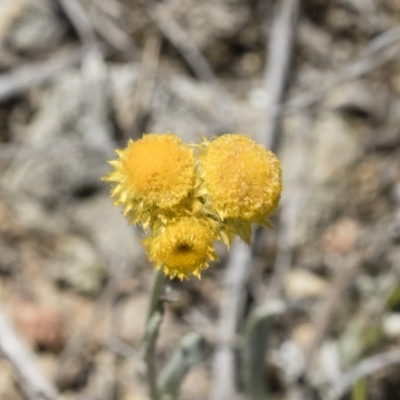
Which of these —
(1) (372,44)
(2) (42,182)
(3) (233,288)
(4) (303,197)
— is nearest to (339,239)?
(4) (303,197)

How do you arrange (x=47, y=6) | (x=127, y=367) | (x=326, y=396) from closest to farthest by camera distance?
(x=326, y=396) < (x=127, y=367) < (x=47, y=6)

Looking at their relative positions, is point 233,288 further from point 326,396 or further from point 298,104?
point 298,104

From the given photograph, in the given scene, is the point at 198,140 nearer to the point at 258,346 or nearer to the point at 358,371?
the point at 258,346

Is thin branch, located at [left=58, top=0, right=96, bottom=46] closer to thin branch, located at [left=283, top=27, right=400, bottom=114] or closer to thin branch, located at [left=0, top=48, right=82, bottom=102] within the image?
thin branch, located at [left=0, top=48, right=82, bottom=102]

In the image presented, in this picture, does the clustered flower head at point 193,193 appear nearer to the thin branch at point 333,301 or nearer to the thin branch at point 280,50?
the thin branch at point 333,301

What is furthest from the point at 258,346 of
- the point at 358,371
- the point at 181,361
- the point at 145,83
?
the point at 145,83

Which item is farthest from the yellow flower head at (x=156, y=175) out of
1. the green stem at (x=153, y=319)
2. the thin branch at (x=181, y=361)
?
the thin branch at (x=181, y=361)
